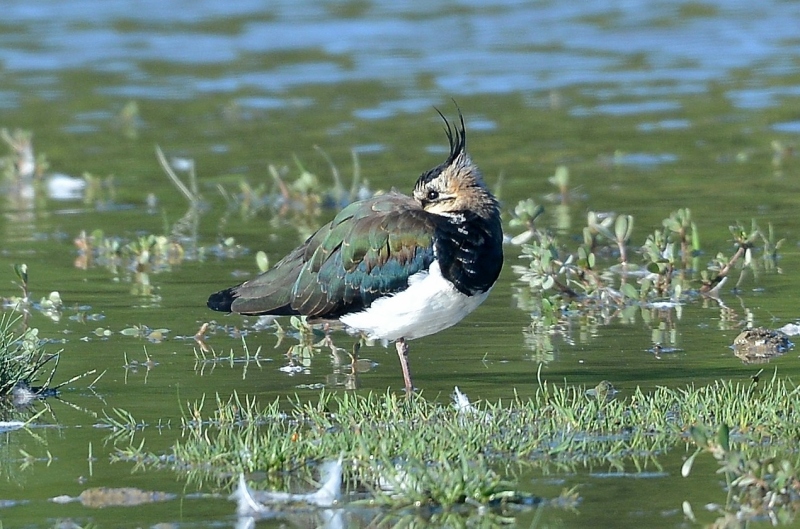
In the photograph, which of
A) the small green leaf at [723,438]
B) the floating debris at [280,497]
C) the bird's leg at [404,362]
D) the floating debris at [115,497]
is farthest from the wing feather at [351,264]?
the small green leaf at [723,438]

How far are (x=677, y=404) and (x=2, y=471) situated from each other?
8.92 feet

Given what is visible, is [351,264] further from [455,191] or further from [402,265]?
[455,191]

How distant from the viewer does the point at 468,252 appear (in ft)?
22.3

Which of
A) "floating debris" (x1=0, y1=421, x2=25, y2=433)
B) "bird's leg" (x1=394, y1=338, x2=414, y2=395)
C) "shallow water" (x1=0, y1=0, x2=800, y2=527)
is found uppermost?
"bird's leg" (x1=394, y1=338, x2=414, y2=395)

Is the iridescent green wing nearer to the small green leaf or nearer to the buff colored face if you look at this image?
the buff colored face

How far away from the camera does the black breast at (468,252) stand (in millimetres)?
6719

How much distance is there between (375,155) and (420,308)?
313 inches

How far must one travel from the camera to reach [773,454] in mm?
5504

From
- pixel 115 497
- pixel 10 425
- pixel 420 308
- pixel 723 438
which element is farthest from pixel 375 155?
pixel 723 438

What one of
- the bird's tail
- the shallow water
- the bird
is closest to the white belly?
the bird

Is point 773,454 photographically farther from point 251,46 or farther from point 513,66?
point 251,46

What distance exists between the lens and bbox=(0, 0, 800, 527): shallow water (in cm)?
688

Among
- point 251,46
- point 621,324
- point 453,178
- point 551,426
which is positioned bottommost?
point 251,46

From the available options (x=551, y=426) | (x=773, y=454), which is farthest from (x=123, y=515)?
(x=773, y=454)
